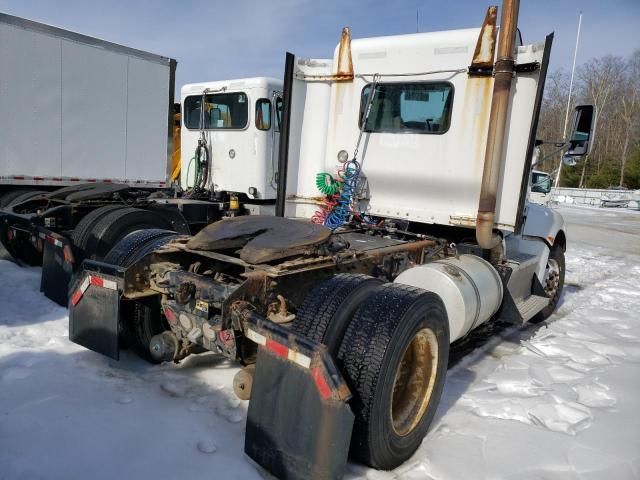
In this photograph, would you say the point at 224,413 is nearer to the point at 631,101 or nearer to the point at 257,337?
the point at 257,337

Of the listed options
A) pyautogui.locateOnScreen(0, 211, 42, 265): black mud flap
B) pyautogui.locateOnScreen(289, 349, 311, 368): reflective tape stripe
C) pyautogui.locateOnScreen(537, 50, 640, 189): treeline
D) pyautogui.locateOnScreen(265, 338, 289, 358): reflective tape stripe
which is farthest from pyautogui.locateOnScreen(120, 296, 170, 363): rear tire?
pyautogui.locateOnScreen(537, 50, 640, 189): treeline

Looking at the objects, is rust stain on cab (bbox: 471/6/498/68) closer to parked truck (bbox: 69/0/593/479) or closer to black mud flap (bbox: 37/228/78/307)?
parked truck (bbox: 69/0/593/479)

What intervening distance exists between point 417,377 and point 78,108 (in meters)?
7.47

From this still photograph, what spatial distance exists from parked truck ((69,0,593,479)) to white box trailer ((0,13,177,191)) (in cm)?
474

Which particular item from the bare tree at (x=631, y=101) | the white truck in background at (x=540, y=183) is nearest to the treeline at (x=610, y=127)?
the bare tree at (x=631, y=101)

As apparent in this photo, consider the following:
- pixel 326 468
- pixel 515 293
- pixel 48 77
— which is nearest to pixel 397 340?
pixel 326 468

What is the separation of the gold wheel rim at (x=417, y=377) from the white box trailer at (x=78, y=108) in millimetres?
7175

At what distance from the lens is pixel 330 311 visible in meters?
2.70

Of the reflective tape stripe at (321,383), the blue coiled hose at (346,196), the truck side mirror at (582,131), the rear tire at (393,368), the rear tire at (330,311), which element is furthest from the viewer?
the blue coiled hose at (346,196)

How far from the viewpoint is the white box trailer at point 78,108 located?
748cm

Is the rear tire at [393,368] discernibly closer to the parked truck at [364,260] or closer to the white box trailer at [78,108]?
the parked truck at [364,260]

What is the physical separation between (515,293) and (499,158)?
155cm

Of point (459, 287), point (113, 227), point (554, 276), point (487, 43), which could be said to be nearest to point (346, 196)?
point (459, 287)

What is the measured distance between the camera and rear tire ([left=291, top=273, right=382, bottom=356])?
104 inches
